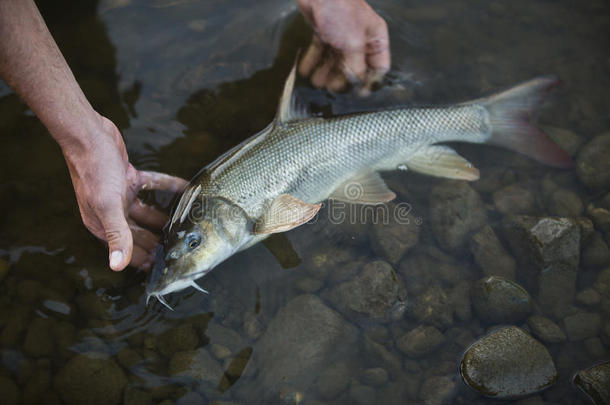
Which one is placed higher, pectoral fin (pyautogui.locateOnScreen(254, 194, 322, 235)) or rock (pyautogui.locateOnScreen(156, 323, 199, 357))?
pectoral fin (pyautogui.locateOnScreen(254, 194, 322, 235))

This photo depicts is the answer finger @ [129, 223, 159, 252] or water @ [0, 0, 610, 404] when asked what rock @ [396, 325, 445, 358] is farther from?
finger @ [129, 223, 159, 252]

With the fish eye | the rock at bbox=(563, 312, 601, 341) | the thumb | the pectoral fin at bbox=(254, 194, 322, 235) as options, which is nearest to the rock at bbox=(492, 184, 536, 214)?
the rock at bbox=(563, 312, 601, 341)

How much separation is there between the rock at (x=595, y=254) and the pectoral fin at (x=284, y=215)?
2284 mm

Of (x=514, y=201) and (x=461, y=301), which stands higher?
(x=514, y=201)

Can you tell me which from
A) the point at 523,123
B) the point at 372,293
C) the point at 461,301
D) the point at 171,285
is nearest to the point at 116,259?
the point at 171,285

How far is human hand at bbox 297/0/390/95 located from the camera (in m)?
4.27

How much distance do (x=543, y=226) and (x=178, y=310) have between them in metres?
3.04

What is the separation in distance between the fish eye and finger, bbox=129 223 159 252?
0.39 metres

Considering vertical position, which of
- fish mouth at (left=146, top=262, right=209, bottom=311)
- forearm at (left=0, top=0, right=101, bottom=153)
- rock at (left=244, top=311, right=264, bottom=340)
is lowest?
rock at (left=244, top=311, right=264, bottom=340)

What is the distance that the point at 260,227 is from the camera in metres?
3.41

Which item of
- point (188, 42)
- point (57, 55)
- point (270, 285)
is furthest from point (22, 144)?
point (270, 285)

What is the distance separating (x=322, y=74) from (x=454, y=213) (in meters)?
2.01

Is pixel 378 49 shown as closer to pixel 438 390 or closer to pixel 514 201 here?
pixel 514 201

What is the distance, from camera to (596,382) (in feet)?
9.26
